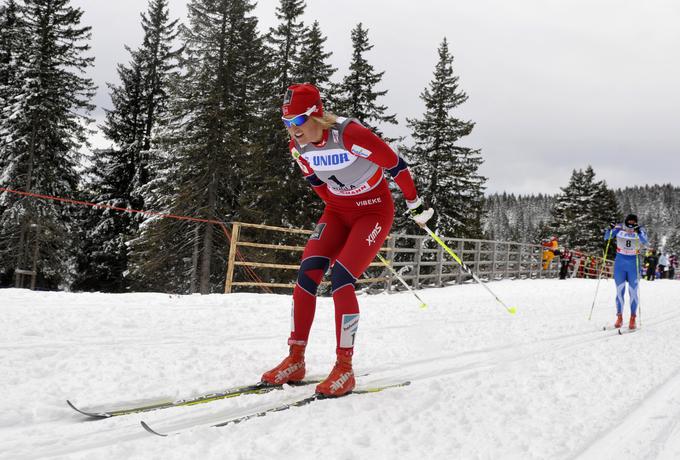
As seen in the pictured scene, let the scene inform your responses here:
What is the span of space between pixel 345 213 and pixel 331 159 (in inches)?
17.4

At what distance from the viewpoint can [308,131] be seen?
2977mm

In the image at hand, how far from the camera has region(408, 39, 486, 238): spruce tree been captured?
78.4ft

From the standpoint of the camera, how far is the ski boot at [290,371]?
294cm

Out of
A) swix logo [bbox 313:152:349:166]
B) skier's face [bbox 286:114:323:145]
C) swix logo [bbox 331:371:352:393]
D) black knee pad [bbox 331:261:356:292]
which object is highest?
skier's face [bbox 286:114:323:145]

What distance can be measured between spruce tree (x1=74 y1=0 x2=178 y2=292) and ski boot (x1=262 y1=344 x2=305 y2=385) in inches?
926

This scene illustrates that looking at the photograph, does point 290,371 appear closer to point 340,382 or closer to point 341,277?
point 340,382

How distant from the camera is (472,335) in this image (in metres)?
5.11

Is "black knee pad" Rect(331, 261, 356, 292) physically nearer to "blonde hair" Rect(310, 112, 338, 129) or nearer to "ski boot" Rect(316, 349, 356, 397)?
"ski boot" Rect(316, 349, 356, 397)

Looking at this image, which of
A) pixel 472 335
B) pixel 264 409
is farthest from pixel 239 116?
pixel 264 409

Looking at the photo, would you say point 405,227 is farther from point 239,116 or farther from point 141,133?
point 141,133

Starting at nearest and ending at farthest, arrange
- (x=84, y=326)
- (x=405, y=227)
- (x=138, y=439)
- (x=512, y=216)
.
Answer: (x=138, y=439)
(x=84, y=326)
(x=405, y=227)
(x=512, y=216)

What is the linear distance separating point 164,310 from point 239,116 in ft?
53.1

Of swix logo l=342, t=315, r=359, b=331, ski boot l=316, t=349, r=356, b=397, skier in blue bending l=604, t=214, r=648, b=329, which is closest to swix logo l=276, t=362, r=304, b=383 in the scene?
ski boot l=316, t=349, r=356, b=397

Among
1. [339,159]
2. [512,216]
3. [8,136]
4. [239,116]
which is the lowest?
[339,159]
